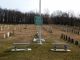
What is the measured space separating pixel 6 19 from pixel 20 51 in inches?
4070

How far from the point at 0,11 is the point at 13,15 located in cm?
815

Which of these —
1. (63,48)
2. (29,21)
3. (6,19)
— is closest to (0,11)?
(6,19)

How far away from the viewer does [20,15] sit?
12244cm

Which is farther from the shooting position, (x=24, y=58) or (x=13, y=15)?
(x=13, y=15)

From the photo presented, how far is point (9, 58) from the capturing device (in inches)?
526

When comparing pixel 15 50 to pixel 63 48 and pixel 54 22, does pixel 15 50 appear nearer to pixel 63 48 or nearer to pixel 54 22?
pixel 63 48

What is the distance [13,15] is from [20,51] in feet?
341

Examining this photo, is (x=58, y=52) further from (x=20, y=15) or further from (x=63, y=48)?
(x=20, y=15)

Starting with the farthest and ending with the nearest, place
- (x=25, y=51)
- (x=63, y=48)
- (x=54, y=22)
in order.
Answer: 1. (x=54, y=22)
2. (x=63, y=48)
3. (x=25, y=51)

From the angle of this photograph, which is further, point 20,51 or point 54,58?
point 20,51

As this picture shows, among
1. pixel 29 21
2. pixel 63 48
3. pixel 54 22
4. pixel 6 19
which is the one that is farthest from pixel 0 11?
pixel 63 48

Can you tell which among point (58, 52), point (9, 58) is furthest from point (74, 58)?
point (9, 58)

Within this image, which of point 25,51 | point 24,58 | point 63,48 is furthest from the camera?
point 63,48

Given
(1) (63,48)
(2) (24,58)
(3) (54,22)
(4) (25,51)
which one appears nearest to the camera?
(2) (24,58)
